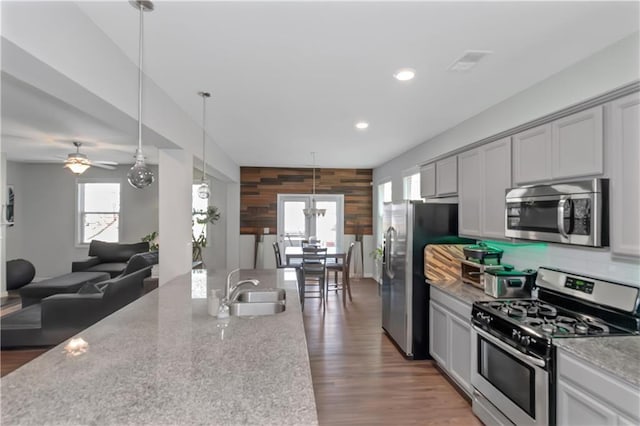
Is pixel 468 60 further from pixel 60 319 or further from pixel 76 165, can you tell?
pixel 76 165

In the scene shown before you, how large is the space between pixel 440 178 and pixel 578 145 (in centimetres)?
195

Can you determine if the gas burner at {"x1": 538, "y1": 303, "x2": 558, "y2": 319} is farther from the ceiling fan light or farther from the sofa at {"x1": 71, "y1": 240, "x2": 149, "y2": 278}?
the sofa at {"x1": 71, "y1": 240, "x2": 149, "y2": 278}

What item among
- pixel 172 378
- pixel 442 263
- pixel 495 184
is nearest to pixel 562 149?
pixel 495 184

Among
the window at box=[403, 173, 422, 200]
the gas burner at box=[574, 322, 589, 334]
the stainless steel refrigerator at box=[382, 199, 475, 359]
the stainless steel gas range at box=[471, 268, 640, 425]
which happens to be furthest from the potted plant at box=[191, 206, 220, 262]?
the gas burner at box=[574, 322, 589, 334]

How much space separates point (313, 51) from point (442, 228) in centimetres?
242

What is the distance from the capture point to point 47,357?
1444mm

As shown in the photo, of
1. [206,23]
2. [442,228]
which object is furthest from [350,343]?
[206,23]

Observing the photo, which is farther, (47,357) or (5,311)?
(5,311)

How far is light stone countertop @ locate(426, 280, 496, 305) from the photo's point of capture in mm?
2805

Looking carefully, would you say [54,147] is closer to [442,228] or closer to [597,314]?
[442,228]

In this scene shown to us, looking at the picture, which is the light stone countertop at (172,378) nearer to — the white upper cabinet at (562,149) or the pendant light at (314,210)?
the white upper cabinet at (562,149)

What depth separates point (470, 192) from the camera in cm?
342

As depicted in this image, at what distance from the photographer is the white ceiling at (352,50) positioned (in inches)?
67.1

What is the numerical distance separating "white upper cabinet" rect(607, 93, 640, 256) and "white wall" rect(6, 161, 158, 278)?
7470 mm
